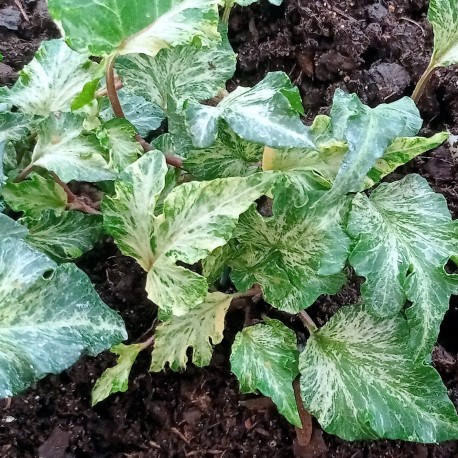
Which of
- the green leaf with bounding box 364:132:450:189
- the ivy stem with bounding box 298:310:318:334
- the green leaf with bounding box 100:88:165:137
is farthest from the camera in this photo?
the green leaf with bounding box 100:88:165:137

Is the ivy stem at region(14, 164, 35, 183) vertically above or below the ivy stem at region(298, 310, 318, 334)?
above

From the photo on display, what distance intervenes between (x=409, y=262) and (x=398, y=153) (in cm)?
13

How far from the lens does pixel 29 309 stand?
2.42 ft

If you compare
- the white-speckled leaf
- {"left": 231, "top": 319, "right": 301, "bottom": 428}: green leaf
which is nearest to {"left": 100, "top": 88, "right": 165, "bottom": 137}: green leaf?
the white-speckled leaf

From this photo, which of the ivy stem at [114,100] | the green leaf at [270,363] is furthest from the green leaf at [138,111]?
the green leaf at [270,363]

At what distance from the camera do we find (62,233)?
935 mm

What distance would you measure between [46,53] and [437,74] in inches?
25.9

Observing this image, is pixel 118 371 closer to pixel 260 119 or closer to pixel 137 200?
pixel 137 200

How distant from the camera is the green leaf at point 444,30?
90 centimetres

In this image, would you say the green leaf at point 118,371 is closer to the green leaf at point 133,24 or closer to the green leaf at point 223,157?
the green leaf at point 223,157

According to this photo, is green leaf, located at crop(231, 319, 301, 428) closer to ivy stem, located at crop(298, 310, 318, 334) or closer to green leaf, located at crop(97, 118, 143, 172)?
ivy stem, located at crop(298, 310, 318, 334)

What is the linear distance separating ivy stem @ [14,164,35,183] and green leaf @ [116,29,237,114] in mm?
173

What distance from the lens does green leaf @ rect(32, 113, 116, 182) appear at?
0.84 m

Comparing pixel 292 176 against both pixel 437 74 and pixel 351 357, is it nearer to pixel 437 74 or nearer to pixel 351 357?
pixel 351 357
